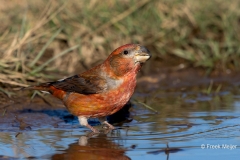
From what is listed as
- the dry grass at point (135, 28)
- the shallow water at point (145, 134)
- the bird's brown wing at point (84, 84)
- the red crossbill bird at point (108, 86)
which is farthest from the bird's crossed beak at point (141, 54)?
the dry grass at point (135, 28)

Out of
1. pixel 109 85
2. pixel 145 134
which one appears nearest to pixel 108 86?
pixel 109 85

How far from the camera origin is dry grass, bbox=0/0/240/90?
8.42 meters

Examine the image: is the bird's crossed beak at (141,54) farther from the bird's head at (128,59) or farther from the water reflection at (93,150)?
the water reflection at (93,150)

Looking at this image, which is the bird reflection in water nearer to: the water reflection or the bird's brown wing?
the water reflection

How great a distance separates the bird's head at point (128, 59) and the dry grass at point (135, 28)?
8.05 ft

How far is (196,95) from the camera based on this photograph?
752 cm

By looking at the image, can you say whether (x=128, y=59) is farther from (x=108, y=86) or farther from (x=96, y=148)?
(x=96, y=148)

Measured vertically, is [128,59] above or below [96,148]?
above

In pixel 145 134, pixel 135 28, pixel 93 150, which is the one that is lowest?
pixel 93 150

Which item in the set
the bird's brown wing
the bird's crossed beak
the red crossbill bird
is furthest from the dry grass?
the bird's crossed beak

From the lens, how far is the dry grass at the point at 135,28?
842cm

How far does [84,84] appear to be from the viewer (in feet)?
18.9

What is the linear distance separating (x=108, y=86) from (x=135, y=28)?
3.47 metres

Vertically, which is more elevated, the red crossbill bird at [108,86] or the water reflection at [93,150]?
the red crossbill bird at [108,86]
